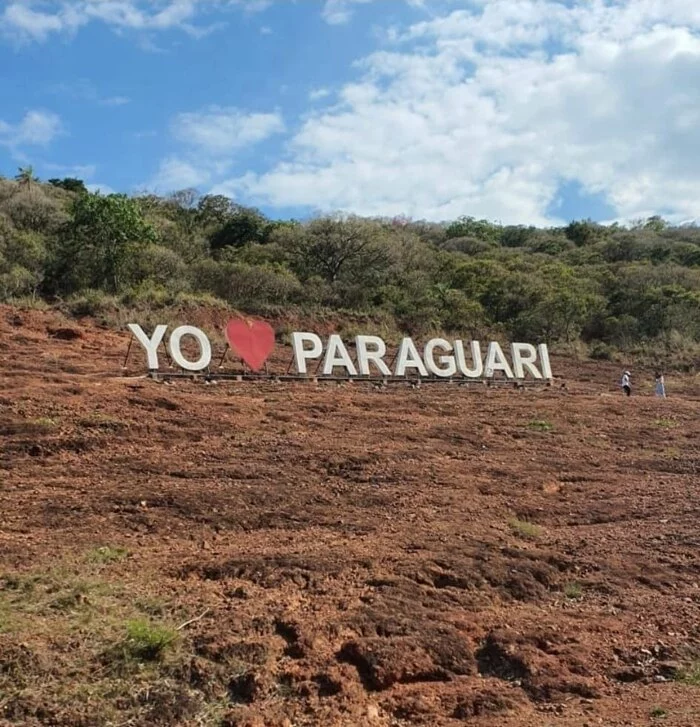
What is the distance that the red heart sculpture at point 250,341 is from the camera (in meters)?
18.9

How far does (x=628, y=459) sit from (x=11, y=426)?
10.5 meters

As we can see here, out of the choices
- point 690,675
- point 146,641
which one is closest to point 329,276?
point 690,675

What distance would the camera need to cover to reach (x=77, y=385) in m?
14.8

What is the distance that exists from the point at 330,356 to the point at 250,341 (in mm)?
2207

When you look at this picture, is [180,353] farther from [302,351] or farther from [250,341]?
[302,351]

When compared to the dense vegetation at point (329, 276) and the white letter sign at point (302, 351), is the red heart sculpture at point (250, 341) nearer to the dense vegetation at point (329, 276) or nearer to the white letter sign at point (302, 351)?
the white letter sign at point (302, 351)

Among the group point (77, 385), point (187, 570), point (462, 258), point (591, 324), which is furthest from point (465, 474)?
point (462, 258)

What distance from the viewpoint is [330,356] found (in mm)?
20047

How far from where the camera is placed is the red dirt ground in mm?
5434

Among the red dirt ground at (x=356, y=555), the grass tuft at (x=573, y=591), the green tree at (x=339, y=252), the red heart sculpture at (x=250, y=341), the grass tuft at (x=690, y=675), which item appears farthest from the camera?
the green tree at (x=339, y=252)

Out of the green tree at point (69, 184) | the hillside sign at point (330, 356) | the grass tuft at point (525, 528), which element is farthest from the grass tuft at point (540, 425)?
the green tree at point (69, 184)

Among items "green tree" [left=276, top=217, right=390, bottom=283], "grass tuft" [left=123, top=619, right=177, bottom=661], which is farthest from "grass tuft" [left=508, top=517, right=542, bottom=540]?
"green tree" [left=276, top=217, right=390, bottom=283]

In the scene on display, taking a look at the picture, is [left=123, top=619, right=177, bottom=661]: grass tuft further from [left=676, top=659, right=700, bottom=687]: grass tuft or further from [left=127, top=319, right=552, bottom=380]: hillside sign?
[left=127, top=319, right=552, bottom=380]: hillside sign

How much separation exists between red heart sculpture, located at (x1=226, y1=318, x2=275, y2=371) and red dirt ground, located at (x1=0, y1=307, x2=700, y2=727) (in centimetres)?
310
